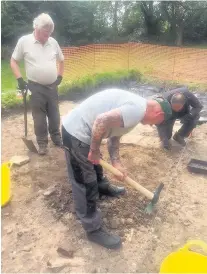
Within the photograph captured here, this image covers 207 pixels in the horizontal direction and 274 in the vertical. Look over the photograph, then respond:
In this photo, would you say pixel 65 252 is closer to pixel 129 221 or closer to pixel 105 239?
pixel 105 239

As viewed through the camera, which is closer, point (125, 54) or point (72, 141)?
point (72, 141)

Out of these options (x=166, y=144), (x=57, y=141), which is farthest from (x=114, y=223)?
(x=166, y=144)

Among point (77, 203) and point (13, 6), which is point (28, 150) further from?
point (13, 6)

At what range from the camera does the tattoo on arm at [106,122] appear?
2812mm

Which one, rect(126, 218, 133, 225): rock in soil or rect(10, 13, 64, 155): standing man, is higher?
rect(10, 13, 64, 155): standing man

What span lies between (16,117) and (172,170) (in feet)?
12.8

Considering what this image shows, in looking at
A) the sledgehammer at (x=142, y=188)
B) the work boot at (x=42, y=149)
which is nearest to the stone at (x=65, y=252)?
the sledgehammer at (x=142, y=188)

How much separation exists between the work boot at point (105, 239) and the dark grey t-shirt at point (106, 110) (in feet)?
3.13

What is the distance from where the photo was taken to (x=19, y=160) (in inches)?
200

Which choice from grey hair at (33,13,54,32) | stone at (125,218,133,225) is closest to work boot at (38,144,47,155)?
grey hair at (33,13,54,32)

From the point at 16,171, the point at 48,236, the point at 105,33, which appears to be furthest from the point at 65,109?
the point at 105,33

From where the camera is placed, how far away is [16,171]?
4.90m

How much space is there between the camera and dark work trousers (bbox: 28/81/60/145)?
526 centimetres

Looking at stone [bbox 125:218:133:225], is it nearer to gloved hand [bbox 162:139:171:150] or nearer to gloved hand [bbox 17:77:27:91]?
gloved hand [bbox 162:139:171:150]
